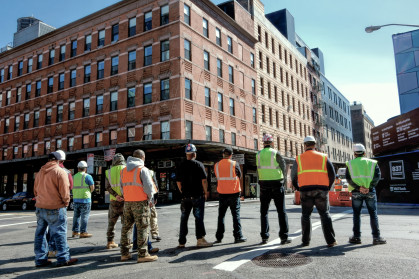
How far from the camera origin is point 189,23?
27.8 meters

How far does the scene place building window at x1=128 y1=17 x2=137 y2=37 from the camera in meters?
29.1

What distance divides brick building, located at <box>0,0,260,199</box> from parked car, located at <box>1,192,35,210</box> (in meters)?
4.71

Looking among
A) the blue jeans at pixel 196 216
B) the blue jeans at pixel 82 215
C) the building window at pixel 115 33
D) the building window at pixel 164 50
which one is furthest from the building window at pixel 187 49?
the blue jeans at pixel 196 216

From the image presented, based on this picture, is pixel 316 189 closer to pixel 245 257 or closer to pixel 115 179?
pixel 245 257

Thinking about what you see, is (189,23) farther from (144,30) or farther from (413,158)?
(413,158)

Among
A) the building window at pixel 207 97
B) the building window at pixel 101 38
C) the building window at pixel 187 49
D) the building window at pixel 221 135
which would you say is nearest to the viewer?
the building window at pixel 187 49

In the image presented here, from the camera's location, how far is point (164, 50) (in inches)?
1069

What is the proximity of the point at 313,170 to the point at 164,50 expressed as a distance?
23067mm

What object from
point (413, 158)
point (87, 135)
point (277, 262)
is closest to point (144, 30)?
point (87, 135)

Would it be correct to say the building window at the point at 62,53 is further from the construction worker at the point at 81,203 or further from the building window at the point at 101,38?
the construction worker at the point at 81,203

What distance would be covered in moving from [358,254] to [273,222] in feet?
15.0

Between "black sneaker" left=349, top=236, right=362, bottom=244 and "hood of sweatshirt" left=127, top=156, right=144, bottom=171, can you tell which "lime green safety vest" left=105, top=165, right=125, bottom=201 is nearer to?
"hood of sweatshirt" left=127, top=156, right=144, bottom=171

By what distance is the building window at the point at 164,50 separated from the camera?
88.1 ft

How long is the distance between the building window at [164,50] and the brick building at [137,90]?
110 millimetres
